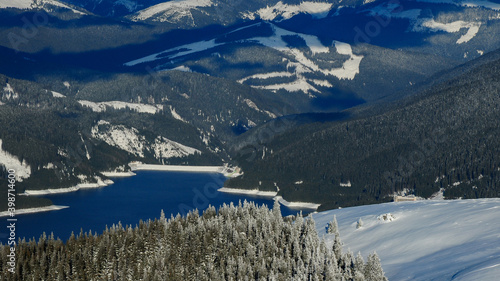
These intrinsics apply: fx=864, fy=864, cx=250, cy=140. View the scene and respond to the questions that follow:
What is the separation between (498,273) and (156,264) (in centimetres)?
5791

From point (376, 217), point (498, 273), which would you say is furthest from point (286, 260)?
point (498, 273)

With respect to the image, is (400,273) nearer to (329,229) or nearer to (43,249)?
(329,229)

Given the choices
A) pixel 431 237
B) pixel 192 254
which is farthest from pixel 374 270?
pixel 192 254

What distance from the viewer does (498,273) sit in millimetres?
103812

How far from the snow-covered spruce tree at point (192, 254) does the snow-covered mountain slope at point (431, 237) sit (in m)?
6.57

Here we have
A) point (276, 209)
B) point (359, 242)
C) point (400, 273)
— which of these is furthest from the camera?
point (276, 209)

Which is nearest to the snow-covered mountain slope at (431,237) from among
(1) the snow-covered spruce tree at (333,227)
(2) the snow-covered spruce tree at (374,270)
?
(1) the snow-covered spruce tree at (333,227)

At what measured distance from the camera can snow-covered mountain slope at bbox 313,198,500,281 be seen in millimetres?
111562

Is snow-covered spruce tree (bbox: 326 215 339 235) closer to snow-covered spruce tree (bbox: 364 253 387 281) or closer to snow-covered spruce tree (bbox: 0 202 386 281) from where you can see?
snow-covered spruce tree (bbox: 0 202 386 281)

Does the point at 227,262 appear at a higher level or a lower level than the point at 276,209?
lower

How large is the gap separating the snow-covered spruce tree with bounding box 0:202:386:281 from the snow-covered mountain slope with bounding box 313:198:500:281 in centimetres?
657

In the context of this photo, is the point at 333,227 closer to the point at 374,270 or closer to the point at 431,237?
the point at 431,237

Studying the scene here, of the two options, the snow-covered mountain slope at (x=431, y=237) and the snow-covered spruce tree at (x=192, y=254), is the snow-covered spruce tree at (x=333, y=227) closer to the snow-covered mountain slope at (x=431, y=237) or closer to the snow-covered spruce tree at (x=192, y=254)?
the snow-covered mountain slope at (x=431, y=237)

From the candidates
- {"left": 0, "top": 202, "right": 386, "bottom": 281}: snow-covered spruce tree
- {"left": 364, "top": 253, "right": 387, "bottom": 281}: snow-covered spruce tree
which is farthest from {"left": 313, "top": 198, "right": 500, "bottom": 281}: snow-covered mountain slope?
{"left": 0, "top": 202, "right": 386, "bottom": 281}: snow-covered spruce tree
